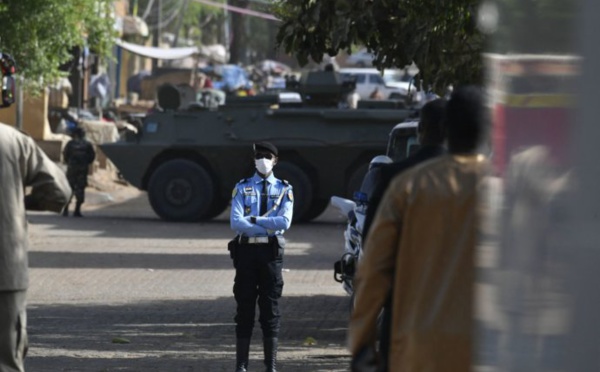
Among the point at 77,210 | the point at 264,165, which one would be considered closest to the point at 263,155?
the point at 264,165

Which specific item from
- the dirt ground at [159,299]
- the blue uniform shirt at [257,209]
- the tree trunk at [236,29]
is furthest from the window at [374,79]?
the blue uniform shirt at [257,209]

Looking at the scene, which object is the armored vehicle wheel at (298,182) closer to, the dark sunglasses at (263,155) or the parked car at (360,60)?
the dark sunglasses at (263,155)

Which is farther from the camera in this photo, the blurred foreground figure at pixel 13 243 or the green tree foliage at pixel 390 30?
the green tree foliage at pixel 390 30

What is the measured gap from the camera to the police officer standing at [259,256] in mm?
9508

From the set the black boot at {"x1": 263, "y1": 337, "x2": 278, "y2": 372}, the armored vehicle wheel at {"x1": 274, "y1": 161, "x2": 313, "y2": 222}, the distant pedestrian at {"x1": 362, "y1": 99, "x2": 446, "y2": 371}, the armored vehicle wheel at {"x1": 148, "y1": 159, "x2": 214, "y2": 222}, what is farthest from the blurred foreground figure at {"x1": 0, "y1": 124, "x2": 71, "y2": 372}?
the armored vehicle wheel at {"x1": 148, "y1": 159, "x2": 214, "y2": 222}

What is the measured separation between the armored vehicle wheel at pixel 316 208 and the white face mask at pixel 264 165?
574 inches

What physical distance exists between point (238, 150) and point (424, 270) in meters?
19.9

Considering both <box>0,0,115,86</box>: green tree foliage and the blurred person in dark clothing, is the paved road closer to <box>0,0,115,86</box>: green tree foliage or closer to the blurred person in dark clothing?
<box>0,0,115,86</box>: green tree foliage

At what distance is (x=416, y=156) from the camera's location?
5828 millimetres

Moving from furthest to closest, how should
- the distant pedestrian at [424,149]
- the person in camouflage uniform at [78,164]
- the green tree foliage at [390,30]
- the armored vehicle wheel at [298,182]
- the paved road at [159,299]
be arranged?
1. the person in camouflage uniform at [78,164]
2. the armored vehicle wheel at [298,182]
3. the paved road at [159,299]
4. the green tree foliage at [390,30]
5. the distant pedestrian at [424,149]

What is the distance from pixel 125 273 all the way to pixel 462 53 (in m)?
6.91

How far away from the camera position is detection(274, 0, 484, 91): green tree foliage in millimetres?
10476

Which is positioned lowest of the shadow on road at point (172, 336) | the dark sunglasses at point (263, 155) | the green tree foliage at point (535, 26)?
the shadow on road at point (172, 336)

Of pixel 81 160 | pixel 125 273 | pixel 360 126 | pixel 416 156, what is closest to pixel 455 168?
pixel 416 156
